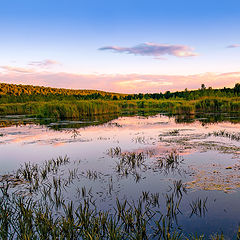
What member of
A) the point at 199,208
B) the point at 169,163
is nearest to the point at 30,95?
the point at 169,163

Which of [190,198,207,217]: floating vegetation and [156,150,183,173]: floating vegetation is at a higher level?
[156,150,183,173]: floating vegetation

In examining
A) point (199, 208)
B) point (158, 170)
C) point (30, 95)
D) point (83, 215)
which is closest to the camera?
point (83, 215)

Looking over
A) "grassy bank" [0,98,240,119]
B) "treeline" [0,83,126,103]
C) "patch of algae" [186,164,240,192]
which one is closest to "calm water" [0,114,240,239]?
"patch of algae" [186,164,240,192]

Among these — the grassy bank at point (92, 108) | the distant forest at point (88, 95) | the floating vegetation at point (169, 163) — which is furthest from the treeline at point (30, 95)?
the floating vegetation at point (169, 163)

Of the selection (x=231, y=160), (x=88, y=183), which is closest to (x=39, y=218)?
(x=88, y=183)

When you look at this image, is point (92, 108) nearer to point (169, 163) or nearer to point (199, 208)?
point (169, 163)

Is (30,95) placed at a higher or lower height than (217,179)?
higher

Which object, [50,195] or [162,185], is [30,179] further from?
[162,185]

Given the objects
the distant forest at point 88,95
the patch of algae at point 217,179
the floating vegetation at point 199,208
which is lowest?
the floating vegetation at point 199,208

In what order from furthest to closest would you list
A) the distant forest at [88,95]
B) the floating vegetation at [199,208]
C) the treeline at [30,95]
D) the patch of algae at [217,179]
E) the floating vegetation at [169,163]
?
1. the treeline at [30,95]
2. the distant forest at [88,95]
3. the floating vegetation at [169,163]
4. the patch of algae at [217,179]
5. the floating vegetation at [199,208]

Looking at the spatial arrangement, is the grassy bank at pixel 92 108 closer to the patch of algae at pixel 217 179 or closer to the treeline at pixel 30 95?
the treeline at pixel 30 95

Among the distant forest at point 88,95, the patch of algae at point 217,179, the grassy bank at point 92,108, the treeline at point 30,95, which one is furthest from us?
the treeline at point 30,95

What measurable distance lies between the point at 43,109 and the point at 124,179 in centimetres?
2704

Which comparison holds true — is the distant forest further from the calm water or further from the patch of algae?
the patch of algae
